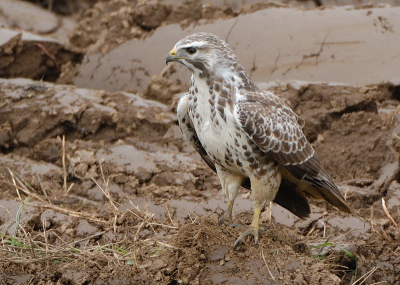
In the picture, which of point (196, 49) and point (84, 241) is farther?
point (84, 241)

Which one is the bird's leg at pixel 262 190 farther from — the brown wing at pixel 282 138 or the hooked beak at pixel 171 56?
the hooked beak at pixel 171 56

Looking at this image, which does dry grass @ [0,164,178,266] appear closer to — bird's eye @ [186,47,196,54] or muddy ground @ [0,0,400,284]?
muddy ground @ [0,0,400,284]

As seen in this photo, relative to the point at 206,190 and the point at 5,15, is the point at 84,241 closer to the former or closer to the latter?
the point at 206,190

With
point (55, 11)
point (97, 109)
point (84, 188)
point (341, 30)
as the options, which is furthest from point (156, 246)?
point (55, 11)

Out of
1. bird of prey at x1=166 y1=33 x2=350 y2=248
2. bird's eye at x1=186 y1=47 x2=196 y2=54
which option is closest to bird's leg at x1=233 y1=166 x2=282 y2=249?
bird of prey at x1=166 y1=33 x2=350 y2=248

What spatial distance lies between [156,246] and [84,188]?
1.88 meters

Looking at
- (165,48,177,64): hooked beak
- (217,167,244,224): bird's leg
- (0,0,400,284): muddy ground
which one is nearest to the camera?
(0,0,400,284): muddy ground

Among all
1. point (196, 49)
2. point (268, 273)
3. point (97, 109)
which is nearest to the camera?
point (268, 273)

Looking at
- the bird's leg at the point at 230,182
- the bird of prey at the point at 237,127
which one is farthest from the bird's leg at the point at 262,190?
the bird's leg at the point at 230,182

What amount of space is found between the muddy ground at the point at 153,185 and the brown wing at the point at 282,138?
17.2 inches

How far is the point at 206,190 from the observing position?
23.1ft

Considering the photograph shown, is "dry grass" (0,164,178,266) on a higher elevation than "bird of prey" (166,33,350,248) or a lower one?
lower

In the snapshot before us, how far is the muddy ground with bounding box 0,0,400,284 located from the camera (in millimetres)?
A: 5129

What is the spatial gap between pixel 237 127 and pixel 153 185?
1.86m
